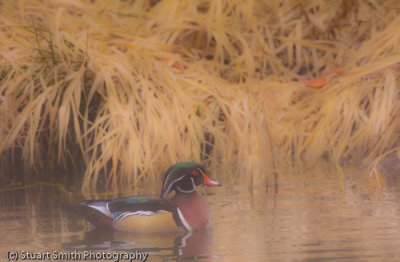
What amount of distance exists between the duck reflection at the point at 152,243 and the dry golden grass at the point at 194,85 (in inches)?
65.4

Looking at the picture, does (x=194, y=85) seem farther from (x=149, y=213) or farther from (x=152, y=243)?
(x=152, y=243)

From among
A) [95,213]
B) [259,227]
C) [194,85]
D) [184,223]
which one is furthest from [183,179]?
[194,85]

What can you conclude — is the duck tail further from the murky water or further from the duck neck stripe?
the duck neck stripe

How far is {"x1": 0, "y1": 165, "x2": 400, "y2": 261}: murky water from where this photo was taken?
632 centimetres

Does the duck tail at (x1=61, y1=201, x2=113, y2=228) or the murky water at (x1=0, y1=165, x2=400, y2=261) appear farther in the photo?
the duck tail at (x1=61, y1=201, x2=113, y2=228)

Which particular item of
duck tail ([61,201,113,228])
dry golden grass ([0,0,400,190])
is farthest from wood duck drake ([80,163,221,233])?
dry golden grass ([0,0,400,190])

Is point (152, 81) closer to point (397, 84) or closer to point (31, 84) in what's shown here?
point (31, 84)

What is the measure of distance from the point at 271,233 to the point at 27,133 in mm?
2893

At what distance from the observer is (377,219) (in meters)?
7.16

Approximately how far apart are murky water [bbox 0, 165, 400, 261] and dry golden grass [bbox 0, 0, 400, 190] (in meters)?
0.48

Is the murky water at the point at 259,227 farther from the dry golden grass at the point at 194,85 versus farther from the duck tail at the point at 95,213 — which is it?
the dry golden grass at the point at 194,85

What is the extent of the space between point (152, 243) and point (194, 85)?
3078 millimetres

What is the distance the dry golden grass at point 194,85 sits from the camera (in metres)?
9.09

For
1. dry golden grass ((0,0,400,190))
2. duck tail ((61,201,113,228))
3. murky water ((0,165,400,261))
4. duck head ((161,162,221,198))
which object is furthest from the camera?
dry golden grass ((0,0,400,190))
